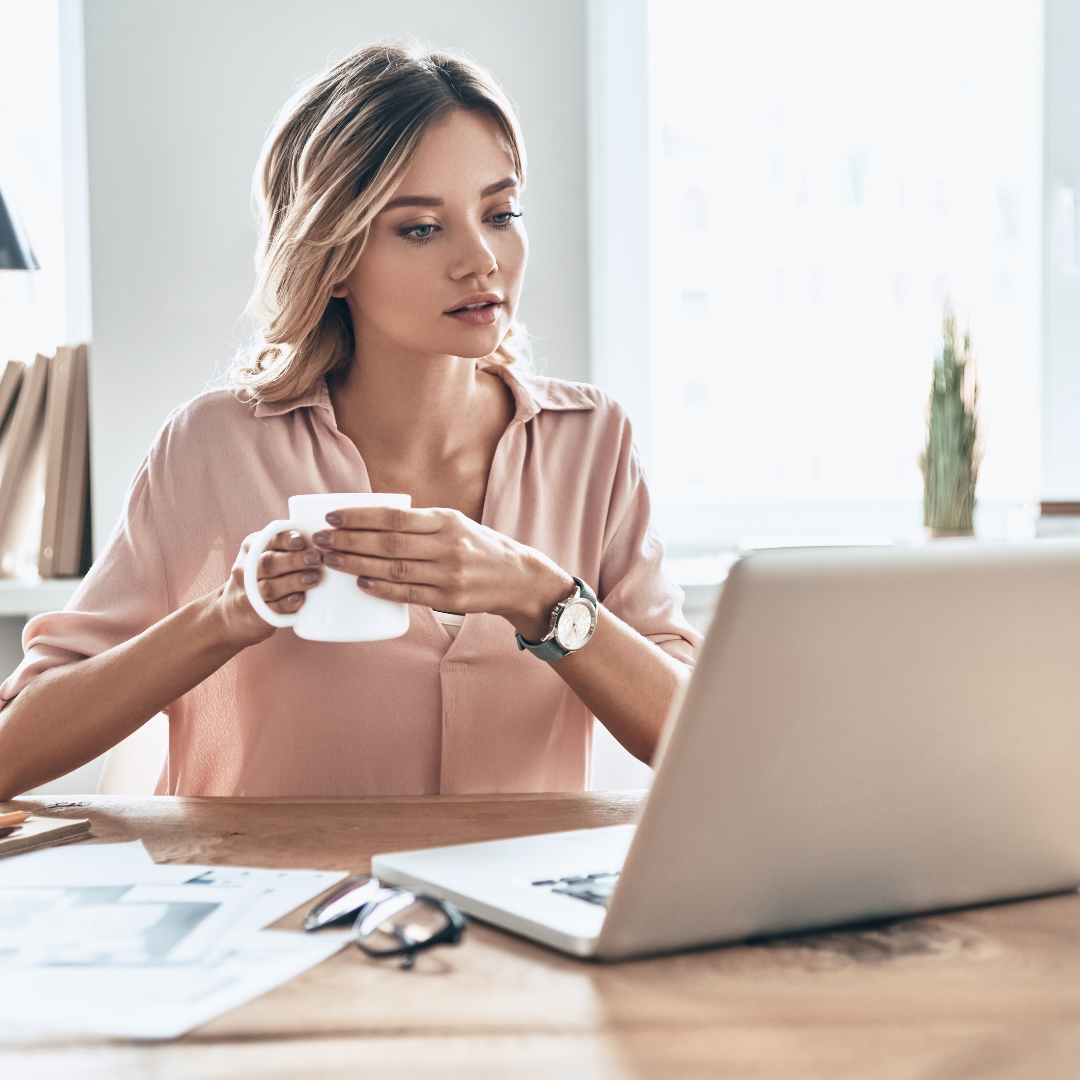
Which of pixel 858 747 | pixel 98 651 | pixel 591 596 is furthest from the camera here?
pixel 98 651

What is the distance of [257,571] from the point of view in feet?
3.05

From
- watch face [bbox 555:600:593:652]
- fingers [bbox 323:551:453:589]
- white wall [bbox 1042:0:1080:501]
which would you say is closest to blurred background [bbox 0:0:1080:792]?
white wall [bbox 1042:0:1080:501]

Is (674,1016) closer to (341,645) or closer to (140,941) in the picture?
(140,941)

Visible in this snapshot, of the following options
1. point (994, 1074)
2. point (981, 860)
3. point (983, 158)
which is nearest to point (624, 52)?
point (983, 158)

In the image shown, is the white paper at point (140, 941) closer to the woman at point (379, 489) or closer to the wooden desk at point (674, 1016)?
the wooden desk at point (674, 1016)

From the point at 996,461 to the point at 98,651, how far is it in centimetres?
193

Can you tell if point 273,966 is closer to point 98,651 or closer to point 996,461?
point 98,651

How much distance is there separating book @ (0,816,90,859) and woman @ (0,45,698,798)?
249mm

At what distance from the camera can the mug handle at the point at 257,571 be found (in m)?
0.92

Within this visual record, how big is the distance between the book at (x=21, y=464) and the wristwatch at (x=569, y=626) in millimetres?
1265

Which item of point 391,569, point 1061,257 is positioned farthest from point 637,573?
point 1061,257

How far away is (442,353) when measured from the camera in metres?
1.35

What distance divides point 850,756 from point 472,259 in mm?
833

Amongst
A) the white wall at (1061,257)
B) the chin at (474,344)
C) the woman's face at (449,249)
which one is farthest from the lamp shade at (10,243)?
the white wall at (1061,257)
